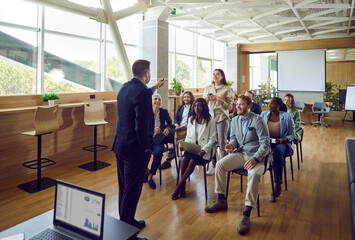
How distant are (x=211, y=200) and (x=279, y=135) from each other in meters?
1.33

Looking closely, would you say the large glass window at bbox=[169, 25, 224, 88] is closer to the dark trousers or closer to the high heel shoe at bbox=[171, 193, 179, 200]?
the high heel shoe at bbox=[171, 193, 179, 200]

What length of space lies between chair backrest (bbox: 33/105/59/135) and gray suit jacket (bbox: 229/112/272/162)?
8.50 feet

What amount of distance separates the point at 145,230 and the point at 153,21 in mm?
5879

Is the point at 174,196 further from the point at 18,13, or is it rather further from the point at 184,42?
the point at 184,42

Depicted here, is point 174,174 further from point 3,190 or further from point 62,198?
point 62,198

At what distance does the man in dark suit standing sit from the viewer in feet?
7.17

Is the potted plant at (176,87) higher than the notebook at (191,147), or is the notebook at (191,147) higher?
the potted plant at (176,87)

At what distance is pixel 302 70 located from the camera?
37.0 ft

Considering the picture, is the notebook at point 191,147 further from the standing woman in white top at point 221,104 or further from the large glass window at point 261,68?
the large glass window at point 261,68

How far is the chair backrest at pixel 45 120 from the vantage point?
365 centimetres

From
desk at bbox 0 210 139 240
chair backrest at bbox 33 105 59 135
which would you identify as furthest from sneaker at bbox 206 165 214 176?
desk at bbox 0 210 139 240

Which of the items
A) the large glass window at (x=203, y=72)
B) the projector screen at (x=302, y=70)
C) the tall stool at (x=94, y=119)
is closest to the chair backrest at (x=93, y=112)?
the tall stool at (x=94, y=119)

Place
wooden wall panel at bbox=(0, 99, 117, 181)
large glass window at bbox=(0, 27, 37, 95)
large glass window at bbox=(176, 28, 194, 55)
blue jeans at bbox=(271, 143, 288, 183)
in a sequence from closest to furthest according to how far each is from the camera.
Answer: blue jeans at bbox=(271, 143, 288, 183) → wooden wall panel at bbox=(0, 99, 117, 181) → large glass window at bbox=(0, 27, 37, 95) → large glass window at bbox=(176, 28, 194, 55)

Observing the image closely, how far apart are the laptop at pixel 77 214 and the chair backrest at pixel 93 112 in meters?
3.54
